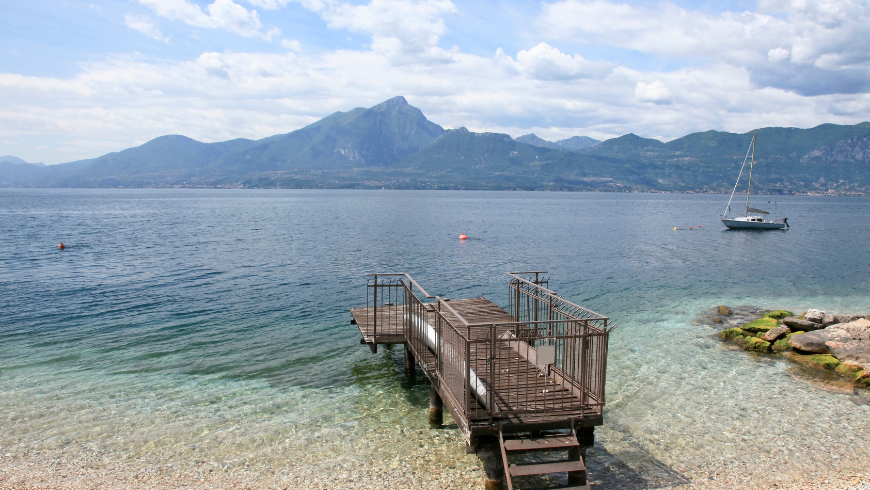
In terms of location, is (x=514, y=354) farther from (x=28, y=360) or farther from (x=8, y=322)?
(x=8, y=322)

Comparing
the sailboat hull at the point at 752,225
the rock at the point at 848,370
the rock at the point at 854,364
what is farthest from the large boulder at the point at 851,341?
the sailboat hull at the point at 752,225

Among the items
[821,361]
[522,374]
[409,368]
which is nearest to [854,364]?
[821,361]

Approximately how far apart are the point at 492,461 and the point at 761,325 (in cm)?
1822

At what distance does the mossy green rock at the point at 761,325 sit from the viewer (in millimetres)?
23219

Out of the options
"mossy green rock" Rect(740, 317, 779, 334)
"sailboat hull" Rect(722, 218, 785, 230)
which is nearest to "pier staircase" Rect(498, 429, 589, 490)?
"mossy green rock" Rect(740, 317, 779, 334)

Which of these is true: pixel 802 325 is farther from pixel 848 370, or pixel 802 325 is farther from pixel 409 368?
pixel 409 368

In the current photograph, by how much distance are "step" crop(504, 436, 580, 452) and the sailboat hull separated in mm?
92113

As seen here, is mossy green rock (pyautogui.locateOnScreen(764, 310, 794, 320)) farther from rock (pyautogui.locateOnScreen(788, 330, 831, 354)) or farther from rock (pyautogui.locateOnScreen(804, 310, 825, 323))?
rock (pyautogui.locateOnScreen(788, 330, 831, 354))

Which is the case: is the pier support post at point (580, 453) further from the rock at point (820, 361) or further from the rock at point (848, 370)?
the rock at point (820, 361)

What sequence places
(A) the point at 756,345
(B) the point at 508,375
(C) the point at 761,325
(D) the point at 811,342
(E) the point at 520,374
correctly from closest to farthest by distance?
(B) the point at 508,375 → (E) the point at 520,374 → (D) the point at 811,342 → (A) the point at 756,345 → (C) the point at 761,325

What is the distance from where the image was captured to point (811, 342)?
20188mm

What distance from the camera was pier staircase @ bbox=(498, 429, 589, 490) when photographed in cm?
1006

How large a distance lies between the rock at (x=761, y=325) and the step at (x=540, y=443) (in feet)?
55.1

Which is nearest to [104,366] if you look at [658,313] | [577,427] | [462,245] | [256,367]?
[256,367]
